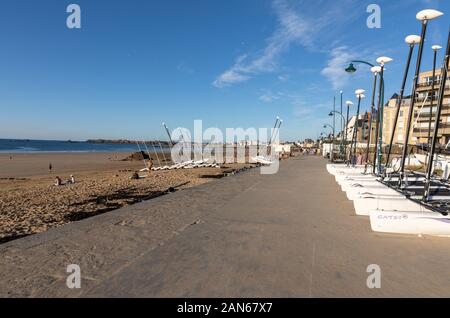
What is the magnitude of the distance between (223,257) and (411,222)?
12.4ft

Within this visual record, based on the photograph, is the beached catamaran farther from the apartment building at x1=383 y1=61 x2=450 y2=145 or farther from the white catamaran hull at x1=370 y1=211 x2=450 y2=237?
the apartment building at x1=383 y1=61 x2=450 y2=145

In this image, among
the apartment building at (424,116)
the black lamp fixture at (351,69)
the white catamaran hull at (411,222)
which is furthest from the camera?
the apartment building at (424,116)

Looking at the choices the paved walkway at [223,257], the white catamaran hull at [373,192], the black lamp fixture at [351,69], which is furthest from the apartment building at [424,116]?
the paved walkway at [223,257]

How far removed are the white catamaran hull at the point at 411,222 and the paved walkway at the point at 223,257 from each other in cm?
21

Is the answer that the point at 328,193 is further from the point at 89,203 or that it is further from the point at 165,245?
the point at 89,203

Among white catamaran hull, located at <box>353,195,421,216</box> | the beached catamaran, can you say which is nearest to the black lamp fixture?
the beached catamaran

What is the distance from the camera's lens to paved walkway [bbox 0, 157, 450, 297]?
12.1 feet

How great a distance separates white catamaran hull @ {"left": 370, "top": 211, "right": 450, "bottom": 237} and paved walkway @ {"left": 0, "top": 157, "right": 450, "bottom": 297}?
0.68ft

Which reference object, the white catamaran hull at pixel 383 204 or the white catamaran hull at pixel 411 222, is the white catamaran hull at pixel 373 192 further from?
the white catamaran hull at pixel 411 222

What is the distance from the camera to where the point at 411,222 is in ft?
19.5

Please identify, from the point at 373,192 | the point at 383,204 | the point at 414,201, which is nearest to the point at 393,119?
the point at 373,192

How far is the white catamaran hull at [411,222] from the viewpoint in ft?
19.0

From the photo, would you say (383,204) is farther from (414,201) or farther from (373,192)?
(373,192)
